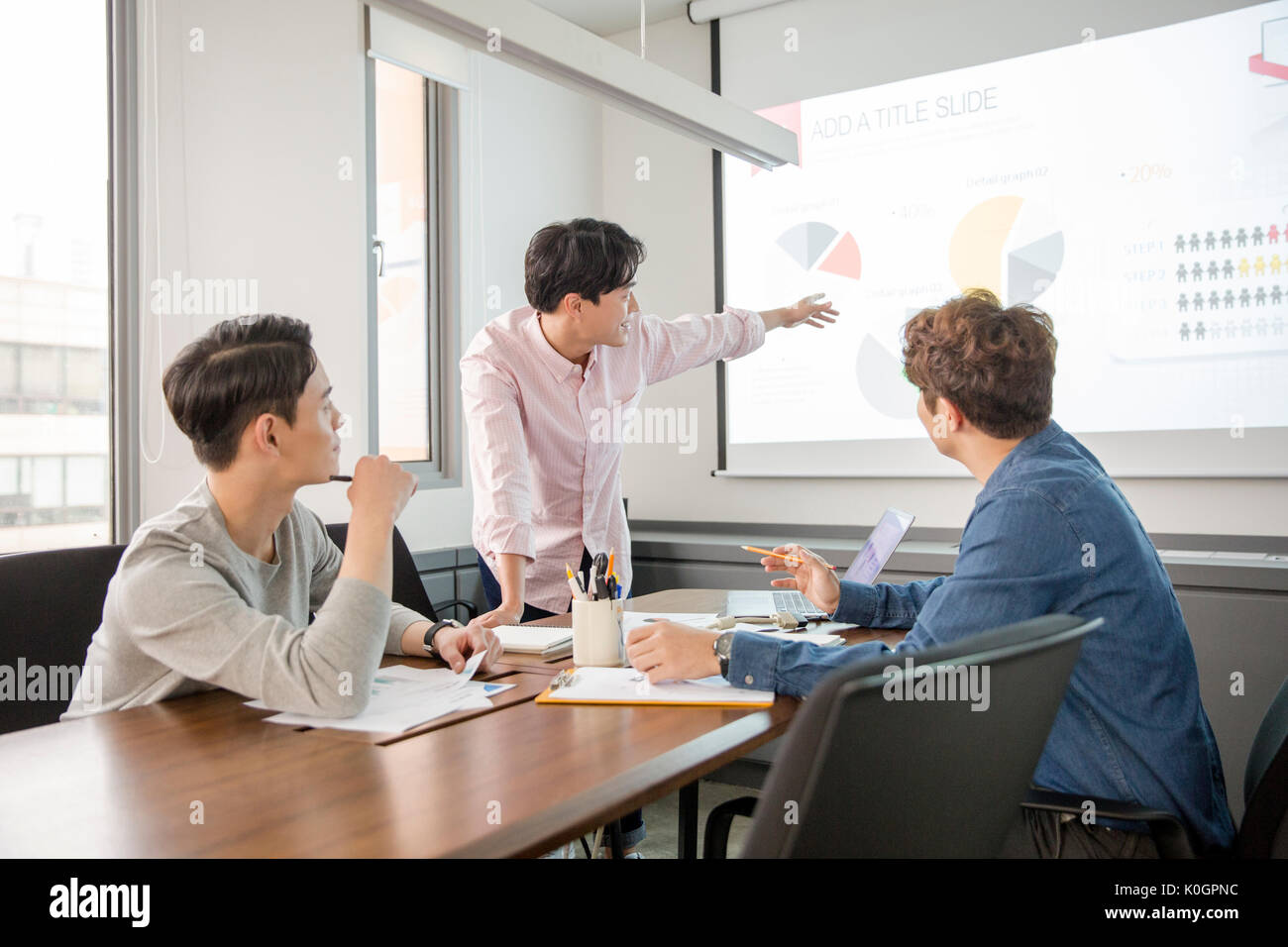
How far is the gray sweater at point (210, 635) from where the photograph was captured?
4.37 feet

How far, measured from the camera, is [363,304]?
3494 millimetres

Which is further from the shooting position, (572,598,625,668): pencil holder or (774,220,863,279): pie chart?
(774,220,863,279): pie chart

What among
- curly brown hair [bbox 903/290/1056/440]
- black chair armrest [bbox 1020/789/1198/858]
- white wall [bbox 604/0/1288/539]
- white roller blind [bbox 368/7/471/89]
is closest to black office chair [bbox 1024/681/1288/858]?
black chair armrest [bbox 1020/789/1198/858]

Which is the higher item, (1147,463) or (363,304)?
(363,304)

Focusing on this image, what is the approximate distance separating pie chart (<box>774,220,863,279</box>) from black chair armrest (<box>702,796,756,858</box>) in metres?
2.83

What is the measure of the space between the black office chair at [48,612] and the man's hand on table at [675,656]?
1033 millimetres

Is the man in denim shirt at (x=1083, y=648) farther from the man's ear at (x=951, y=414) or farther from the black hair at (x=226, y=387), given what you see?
the black hair at (x=226, y=387)

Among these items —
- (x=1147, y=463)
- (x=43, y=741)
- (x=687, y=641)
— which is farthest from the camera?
(x=1147, y=463)

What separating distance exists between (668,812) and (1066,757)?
2.28 metres

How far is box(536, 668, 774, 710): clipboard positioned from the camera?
142 centimetres

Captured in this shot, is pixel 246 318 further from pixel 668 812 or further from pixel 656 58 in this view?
pixel 656 58

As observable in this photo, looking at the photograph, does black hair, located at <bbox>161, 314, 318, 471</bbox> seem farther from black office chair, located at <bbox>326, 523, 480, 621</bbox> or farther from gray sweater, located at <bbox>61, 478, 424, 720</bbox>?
black office chair, located at <bbox>326, 523, 480, 621</bbox>

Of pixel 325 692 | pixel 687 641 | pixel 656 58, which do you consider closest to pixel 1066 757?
pixel 687 641

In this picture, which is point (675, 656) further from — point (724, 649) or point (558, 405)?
point (558, 405)
